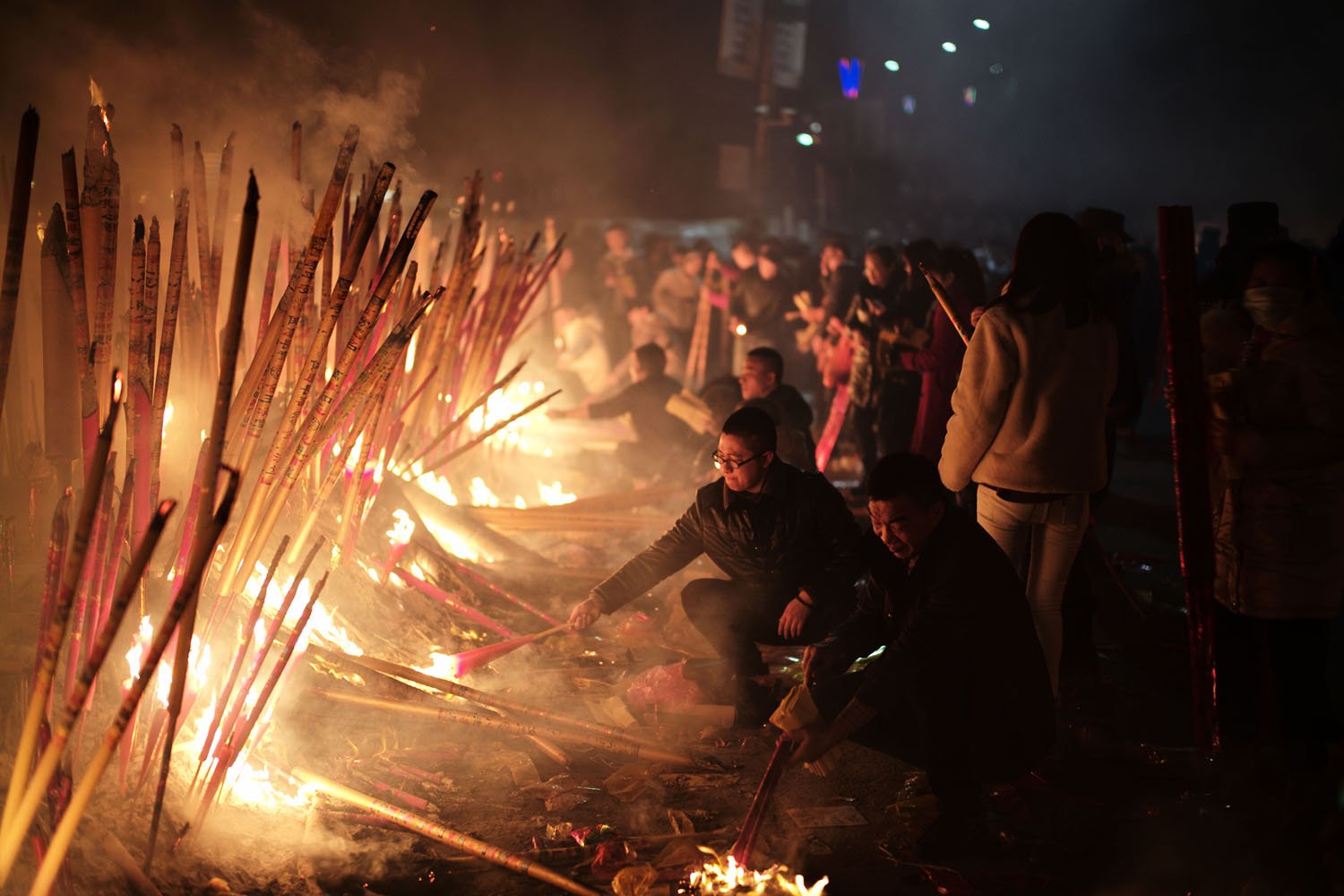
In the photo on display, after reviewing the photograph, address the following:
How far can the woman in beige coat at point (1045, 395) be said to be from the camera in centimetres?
311

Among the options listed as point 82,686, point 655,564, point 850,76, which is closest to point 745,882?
point 655,564

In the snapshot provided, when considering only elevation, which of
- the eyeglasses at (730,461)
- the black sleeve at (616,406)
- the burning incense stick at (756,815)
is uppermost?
the black sleeve at (616,406)

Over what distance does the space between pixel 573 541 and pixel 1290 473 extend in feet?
13.0

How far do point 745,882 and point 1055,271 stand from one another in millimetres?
2141

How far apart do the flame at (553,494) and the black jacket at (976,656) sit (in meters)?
4.36

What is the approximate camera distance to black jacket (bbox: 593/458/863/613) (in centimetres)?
368

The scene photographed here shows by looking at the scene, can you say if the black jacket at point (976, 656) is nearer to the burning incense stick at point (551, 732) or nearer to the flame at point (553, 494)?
the burning incense stick at point (551, 732)

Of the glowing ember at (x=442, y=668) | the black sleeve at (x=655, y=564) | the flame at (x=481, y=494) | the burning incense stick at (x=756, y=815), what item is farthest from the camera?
the flame at (x=481, y=494)

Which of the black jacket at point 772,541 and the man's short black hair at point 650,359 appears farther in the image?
the man's short black hair at point 650,359

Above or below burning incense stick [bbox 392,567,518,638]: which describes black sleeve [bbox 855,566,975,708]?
above

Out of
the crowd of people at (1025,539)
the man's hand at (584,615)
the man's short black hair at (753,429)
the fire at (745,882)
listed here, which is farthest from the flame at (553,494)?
the fire at (745,882)

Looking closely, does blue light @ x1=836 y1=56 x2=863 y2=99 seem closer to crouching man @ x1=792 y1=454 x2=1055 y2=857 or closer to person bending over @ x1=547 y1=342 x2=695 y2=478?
person bending over @ x1=547 y1=342 x2=695 y2=478

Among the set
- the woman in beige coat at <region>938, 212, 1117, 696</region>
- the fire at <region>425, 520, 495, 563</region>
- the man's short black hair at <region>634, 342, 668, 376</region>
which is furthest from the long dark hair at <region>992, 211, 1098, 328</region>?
the man's short black hair at <region>634, 342, 668, 376</region>

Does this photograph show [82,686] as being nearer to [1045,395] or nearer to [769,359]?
[1045,395]
